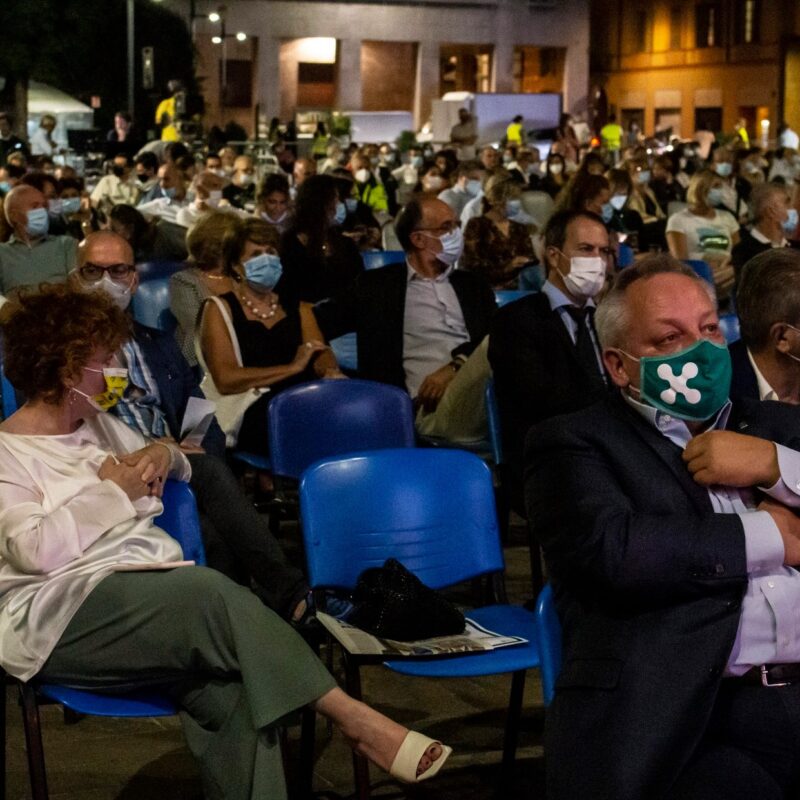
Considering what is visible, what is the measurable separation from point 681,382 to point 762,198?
608cm

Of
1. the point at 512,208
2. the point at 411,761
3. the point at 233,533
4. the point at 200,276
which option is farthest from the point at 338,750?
the point at 512,208

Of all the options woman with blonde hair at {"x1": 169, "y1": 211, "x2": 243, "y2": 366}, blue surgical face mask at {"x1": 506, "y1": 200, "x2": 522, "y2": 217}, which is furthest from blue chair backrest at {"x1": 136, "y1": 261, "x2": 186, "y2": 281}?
Answer: blue surgical face mask at {"x1": 506, "y1": 200, "x2": 522, "y2": 217}

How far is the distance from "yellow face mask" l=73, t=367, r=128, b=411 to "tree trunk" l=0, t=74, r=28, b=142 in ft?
108

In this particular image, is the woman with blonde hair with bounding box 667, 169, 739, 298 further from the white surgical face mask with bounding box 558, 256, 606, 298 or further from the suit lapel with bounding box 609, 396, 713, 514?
the suit lapel with bounding box 609, 396, 713, 514

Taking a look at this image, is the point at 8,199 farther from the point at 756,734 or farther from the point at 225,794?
the point at 756,734

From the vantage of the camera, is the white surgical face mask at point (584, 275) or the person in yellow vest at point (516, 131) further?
the person in yellow vest at point (516, 131)

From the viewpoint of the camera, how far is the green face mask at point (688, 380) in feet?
9.53

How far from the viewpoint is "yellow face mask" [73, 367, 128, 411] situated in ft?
12.3

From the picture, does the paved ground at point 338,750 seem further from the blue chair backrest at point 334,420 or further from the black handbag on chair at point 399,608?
the blue chair backrest at point 334,420

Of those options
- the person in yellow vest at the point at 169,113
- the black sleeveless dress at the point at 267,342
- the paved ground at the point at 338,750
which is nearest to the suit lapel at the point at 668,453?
the paved ground at the point at 338,750

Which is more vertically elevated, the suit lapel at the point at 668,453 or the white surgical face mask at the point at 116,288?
the white surgical face mask at the point at 116,288

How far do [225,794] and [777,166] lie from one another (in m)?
19.5

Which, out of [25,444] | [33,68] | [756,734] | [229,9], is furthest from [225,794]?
[229,9]

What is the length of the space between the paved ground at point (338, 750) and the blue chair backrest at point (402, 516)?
56cm
